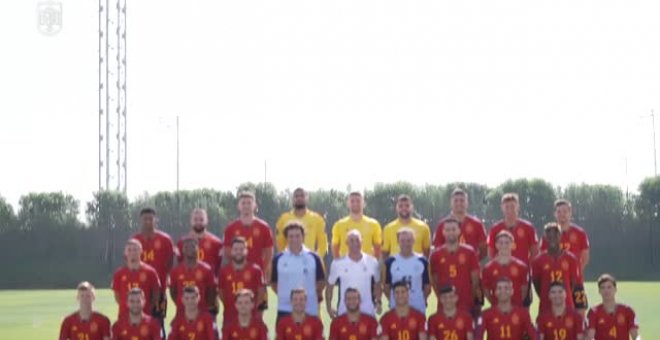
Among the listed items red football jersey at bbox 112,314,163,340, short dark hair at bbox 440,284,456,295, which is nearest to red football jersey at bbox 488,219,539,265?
→ short dark hair at bbox 440,284,456,295

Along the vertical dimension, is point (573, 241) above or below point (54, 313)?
above

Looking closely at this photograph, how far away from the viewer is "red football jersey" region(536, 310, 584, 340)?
39.1 ft

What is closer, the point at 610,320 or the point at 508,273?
the point at 610,320

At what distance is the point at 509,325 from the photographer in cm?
1159

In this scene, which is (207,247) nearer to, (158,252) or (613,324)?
(158,252)

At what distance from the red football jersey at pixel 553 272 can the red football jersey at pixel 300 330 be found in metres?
2.52

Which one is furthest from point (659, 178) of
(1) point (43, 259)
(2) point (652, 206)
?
(1) point (43, 259)

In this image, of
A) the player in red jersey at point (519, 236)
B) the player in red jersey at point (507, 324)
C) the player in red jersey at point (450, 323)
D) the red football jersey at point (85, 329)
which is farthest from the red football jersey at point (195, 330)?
the player in red jersey at point (519, 236)

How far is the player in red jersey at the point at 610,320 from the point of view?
1203cm

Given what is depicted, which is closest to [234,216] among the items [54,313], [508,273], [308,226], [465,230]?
[54,313]

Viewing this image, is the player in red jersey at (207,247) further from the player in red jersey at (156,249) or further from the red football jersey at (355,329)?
the red football jersey at (355,329)

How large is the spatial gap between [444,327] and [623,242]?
157ft

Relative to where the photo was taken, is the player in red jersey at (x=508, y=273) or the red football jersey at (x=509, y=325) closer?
the red football jersey at (x=509, y=325)

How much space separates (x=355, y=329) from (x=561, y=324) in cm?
211
